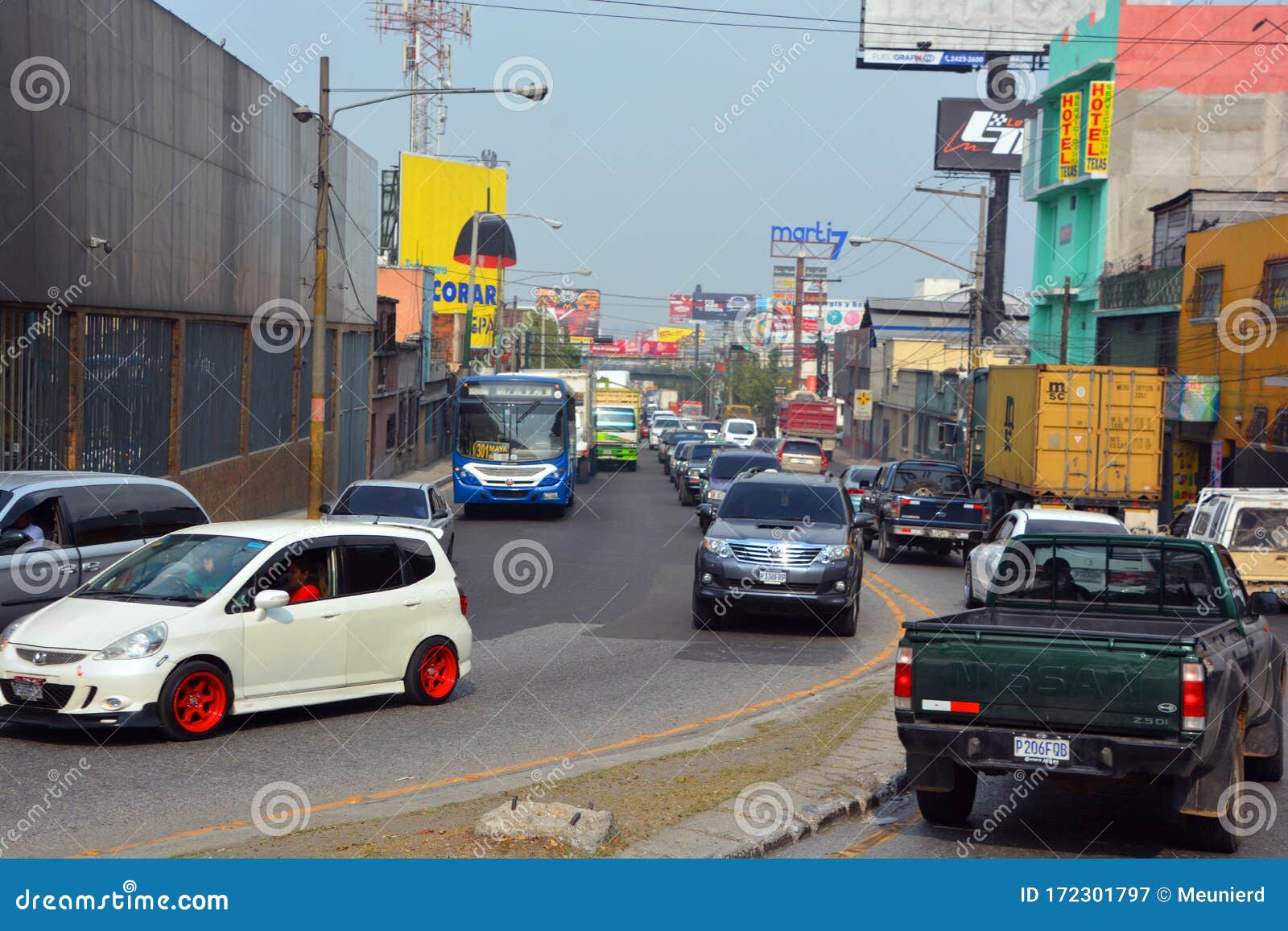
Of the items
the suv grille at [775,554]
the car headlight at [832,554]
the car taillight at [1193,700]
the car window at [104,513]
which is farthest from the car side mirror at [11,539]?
the car taillight at [1193,700]

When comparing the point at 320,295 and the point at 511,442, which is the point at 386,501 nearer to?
the point at 320,295

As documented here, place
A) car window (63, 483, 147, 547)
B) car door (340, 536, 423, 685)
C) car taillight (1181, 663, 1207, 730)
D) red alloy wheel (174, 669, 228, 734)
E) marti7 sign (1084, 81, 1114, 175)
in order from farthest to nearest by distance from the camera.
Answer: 1. marti7 sign (1084, 81, 1114, 175)
2. car window (63, 483, 147, 547)
3. car door (340, 536, 423, 685)
4. red alloy wheel (174, 669, 228, 734)
5. car taillight (1181, 663, 1207, 730)

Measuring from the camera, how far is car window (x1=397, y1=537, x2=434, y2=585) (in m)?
12.0

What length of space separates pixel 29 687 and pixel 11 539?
270 cm

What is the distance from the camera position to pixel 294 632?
10.8 meters

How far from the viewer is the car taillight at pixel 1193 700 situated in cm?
713

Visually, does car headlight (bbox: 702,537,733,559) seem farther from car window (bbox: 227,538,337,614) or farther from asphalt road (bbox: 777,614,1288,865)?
asphalt road (bbox: 777,614,1288,865)

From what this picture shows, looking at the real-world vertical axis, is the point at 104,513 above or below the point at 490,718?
above

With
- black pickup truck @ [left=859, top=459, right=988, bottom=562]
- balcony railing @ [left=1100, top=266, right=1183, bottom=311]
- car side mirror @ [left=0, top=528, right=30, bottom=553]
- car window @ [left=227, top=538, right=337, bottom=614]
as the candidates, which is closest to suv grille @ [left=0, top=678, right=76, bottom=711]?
car window @ [left=227, top=538, right=337, bottom=614]

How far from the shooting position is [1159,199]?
5591cm

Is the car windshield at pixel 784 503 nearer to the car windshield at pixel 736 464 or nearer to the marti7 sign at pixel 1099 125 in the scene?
the car windshield at pixel 736 464

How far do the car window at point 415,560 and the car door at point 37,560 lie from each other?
2.97 meters

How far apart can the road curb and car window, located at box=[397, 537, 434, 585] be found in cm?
394

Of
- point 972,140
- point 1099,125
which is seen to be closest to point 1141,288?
point 1099,125
